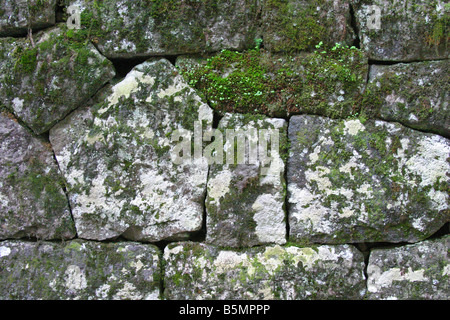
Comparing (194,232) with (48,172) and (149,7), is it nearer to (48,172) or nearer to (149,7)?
(48,172)

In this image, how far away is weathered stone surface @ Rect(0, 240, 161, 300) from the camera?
2.23 metres

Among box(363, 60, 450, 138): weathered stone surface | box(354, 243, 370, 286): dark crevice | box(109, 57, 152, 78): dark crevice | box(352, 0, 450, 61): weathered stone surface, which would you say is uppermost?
box(352, 0, 450, 61): weathered stone surface

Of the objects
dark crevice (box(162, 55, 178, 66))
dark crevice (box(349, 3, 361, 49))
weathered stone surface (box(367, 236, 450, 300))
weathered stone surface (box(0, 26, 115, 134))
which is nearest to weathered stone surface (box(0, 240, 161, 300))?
weathered stone surface (box(0, 26, 115, 134))

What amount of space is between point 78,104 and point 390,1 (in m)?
2.01

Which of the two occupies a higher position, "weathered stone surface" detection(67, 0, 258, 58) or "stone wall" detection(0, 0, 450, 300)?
"weathered stone surface" detection(67, 0, 258, 58)

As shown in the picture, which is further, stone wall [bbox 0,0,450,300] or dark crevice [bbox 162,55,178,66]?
dark crevice [bbox 162,55,178,66]

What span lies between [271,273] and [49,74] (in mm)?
1820

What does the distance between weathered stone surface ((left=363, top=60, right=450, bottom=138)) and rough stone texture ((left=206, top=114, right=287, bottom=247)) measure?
1.94 feet

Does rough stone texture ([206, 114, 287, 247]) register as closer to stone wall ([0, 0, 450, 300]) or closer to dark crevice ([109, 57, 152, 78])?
stone wall ([0, 0, 450, 300])

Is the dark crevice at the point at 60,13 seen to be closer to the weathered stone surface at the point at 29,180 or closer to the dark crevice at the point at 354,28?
the weathered stone surface at the point at 29,180

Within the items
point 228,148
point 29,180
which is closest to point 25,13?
point 29,180

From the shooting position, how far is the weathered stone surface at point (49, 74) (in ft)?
7.23

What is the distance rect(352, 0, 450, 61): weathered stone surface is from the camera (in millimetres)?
2109

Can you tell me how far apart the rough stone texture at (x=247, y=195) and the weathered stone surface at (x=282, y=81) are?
11 cm
